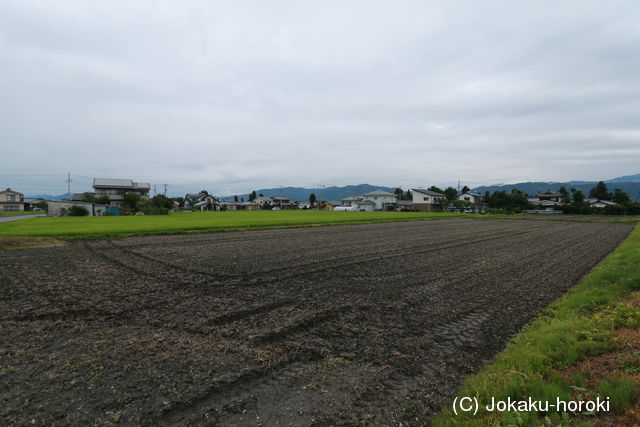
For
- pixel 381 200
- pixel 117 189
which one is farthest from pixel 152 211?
pixel 381 200

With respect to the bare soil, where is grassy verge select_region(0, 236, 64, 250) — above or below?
above

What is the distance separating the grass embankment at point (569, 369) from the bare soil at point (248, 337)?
368 millimetres

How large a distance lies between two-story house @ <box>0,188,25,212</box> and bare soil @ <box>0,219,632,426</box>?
109 metres

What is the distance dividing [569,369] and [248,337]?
16.0 feet

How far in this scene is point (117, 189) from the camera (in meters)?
71.2

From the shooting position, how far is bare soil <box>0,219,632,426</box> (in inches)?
137

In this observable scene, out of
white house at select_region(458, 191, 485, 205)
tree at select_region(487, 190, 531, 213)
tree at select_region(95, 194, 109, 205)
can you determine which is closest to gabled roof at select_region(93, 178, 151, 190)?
tree at select_region(95, 194, 109, 205)

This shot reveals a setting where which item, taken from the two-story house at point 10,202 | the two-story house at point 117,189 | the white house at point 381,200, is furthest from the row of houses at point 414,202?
the two-story house at point 10,202

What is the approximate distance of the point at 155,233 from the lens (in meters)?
22.2

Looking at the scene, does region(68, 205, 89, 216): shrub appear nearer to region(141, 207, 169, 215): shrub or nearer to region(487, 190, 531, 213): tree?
region(141, 207, 169, 215): shrub

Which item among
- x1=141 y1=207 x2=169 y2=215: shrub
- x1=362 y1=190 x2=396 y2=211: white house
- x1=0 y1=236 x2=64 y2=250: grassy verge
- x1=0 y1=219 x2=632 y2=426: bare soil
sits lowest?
x1=0 y1=219 x2=632 y2=426: bare soil

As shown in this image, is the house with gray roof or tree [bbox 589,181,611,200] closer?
the house with gray roof

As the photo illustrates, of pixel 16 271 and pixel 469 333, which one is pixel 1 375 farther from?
pixel 16 271

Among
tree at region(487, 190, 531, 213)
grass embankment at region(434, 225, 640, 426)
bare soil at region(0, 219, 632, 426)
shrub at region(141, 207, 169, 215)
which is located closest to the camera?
grass embankment at region(434, 225, 640, 426)
